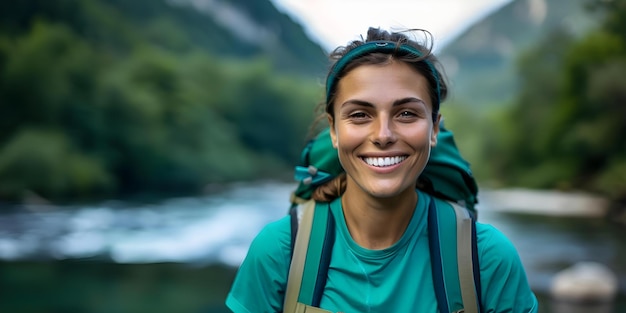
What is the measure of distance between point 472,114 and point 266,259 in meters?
7.16

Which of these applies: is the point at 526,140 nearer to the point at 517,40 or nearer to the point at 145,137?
the point at 517,40

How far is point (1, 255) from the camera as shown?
17.5ft

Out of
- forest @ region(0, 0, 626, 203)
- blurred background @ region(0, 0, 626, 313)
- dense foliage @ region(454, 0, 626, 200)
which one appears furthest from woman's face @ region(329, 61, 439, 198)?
dense foliage @ region(454, 0, 626, 200)

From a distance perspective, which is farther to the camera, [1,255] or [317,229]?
[1,255]

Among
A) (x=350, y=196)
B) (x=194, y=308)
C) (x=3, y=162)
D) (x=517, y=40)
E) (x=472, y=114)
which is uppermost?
(x=517, y=40)

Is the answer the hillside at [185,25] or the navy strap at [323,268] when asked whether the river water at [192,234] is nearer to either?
the hillside at [185,25]

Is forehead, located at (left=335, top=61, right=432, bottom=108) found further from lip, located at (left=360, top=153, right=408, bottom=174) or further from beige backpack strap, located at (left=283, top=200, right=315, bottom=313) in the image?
beige backpack strap, located at (left=283, top=200, right=315, bottom=313)

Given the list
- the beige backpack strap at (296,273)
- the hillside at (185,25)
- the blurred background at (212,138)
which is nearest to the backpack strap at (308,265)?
the beige backpack strap at (296,273)

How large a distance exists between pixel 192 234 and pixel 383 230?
17.4 ft

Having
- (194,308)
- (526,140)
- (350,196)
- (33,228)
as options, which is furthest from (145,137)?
(350,196)

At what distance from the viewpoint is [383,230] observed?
92 centimetres

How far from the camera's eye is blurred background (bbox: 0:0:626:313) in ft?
18.0

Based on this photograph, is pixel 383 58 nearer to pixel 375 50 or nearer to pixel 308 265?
pixel 375 50

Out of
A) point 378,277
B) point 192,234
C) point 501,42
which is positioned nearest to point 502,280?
point 378,277
